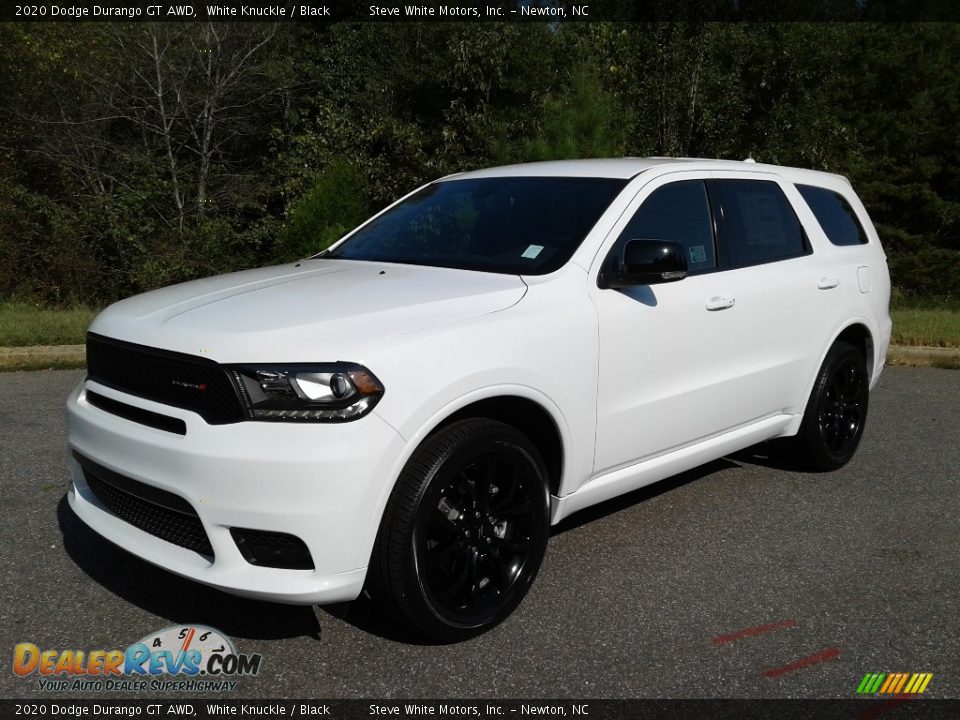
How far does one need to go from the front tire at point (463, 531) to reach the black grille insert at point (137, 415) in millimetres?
768

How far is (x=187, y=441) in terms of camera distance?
9.86 ft

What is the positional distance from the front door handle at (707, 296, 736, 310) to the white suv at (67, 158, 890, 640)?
15mm

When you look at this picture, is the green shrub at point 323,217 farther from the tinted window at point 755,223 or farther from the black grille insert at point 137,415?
the black grille insert at point 137,415

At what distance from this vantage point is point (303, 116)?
2420cm

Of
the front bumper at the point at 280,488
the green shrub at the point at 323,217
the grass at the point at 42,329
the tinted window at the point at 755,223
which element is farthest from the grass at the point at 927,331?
the grass at the point at 42,329

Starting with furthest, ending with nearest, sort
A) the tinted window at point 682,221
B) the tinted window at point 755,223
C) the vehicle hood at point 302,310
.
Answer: the tinted window at point 755,223 < the tinted window at point 682,221 < the vehicle hood at point 302,310

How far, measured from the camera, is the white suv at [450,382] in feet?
9.75

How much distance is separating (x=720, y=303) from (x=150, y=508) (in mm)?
2735

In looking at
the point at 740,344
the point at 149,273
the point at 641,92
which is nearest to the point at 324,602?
the point at 740,344

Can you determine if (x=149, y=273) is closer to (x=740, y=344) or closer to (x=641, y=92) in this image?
(x=641, y=92)

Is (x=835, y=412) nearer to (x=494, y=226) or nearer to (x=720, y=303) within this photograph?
(x=720, y=303)

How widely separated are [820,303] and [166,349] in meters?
3.65

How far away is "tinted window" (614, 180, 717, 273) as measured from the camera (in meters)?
4.25
